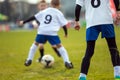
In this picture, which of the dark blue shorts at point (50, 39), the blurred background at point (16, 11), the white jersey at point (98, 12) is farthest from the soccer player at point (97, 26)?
the blurred background at point (16, 11)

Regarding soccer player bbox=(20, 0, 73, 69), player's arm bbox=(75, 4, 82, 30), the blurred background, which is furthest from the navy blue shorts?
the blurred background

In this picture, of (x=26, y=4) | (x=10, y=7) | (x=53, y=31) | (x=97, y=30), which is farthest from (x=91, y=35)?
(x=26, y=4)

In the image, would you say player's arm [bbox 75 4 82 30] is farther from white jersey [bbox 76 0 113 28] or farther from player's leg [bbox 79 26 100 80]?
player's leg [bbox 79 26 100 80]

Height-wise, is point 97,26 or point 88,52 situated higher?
point 97,26

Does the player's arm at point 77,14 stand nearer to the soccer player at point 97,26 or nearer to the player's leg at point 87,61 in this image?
the soccer player at point 97,26

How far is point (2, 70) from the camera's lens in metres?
10.7

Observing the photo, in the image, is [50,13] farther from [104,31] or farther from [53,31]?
[104,31]

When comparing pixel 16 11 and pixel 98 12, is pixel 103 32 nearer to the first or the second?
pixel 98 12

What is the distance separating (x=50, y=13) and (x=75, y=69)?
1.68 meters

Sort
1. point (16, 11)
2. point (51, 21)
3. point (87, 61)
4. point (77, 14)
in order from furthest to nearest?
point (16, 11) → point (51, 21) → point (77, 14) → point (87, 61)

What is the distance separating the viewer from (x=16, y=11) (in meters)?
61.9

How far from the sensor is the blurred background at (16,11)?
198 ft

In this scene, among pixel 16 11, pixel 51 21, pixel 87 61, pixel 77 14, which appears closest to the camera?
pixel 87 61

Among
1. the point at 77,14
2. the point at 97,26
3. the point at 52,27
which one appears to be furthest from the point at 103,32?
the point at 52,27
